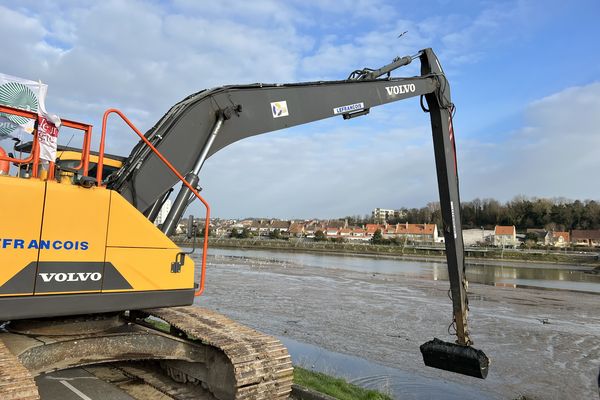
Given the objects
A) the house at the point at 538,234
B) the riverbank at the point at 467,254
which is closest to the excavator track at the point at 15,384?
the riverbank at the point at 467,254

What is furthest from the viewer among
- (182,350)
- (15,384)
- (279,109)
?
(279,109)

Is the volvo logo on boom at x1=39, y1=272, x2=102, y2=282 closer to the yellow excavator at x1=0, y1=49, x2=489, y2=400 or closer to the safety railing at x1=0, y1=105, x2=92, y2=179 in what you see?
the yellow excavator at x1=0, y1=49, x2=489, y2=400

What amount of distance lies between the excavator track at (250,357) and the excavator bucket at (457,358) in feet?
9.30

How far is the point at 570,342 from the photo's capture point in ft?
41.5

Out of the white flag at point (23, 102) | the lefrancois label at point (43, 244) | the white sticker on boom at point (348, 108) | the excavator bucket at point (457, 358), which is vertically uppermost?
the white sticker on boom at point (348, 108)

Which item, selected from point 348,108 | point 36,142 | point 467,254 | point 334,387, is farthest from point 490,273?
point 36,142

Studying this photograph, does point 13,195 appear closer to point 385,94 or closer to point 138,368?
point 138,368

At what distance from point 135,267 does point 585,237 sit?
452ft

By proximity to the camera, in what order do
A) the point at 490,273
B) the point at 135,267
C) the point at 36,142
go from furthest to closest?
the point at 490,273
the point at 135,267
the point at 36,142

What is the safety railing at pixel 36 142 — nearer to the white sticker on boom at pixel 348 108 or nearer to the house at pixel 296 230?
the white sticker on boom at pixel 348 108

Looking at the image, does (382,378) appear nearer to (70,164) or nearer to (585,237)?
(70,164)

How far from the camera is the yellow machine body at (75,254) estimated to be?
3801 millimetres

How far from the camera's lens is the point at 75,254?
4.10 m

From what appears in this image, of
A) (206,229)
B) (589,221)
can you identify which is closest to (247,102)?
(206,229)
